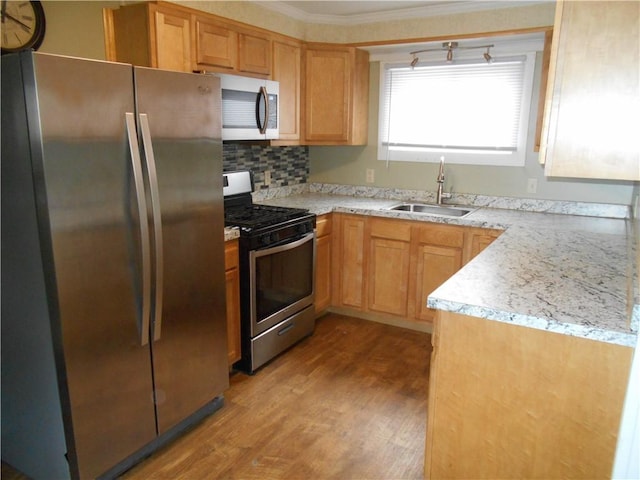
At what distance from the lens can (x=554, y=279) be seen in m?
1.82

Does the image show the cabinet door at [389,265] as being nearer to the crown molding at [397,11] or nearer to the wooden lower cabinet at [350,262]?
the wooden lower cabinet at [350,262]

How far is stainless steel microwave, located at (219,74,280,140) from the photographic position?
2.69 metres

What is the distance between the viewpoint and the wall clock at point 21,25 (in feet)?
7.56

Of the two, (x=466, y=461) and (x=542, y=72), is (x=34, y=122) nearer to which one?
(x=466, y=461)

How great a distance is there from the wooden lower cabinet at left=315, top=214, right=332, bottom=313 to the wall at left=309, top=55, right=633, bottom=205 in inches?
29.4

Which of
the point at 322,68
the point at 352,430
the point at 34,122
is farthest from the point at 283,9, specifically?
the point at 352,430

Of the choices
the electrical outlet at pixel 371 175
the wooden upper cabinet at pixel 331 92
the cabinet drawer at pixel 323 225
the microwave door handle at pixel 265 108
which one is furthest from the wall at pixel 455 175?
the microwave door handle at pixel 265 108

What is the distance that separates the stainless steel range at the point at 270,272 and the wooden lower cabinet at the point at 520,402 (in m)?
1.30

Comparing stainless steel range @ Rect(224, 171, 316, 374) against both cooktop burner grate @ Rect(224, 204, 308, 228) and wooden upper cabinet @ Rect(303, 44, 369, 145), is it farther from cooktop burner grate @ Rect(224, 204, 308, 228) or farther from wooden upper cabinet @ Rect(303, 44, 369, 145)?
wooden upper cabinet @ Rect(303, 44, 369, 145)

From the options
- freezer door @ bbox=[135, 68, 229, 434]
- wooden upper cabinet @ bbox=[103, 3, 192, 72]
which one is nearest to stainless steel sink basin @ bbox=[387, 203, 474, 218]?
freezer door @ bbox=[135, 68, 229, 434]

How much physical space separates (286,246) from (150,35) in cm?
137

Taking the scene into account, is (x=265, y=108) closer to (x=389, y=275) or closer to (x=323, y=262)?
(x=323, y=262)

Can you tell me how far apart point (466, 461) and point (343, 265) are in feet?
6.81

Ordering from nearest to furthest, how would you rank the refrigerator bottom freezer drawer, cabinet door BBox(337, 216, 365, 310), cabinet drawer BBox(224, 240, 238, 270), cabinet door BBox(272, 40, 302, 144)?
cabinet drawer BBox(224, 240, 238, 270)
the refrigerator bottom freezer drawer
cabinet door BBox(272, 40, 302, 144)
cabinet door BBox(337, 216, 365, 310)
